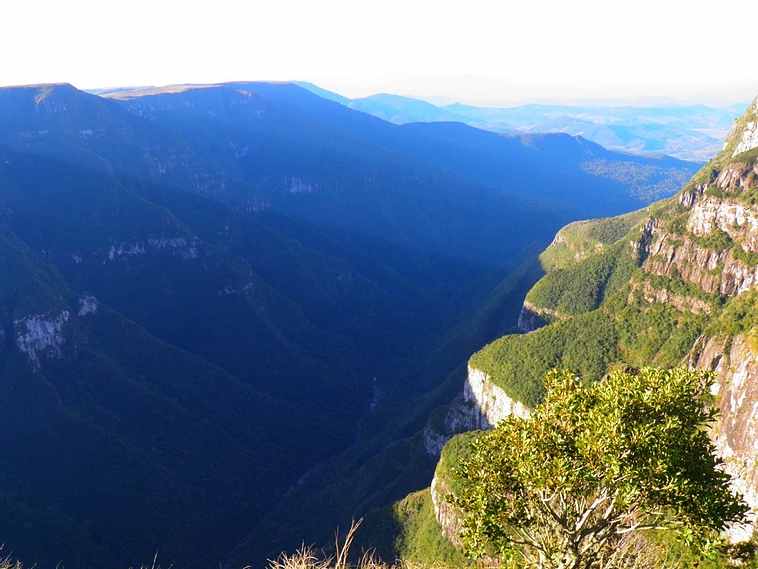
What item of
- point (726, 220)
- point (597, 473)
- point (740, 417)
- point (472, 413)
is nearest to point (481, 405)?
point (472, 413)

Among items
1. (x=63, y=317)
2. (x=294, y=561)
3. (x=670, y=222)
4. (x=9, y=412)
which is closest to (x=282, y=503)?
(x=9, y=412)

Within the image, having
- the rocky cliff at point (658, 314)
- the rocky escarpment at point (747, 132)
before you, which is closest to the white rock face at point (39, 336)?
the rocky cliff at point (658, 314)

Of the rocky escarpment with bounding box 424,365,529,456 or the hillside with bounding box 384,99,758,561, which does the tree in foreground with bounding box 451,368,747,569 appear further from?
the rocky escarpment with bounding box 424,365,529,456

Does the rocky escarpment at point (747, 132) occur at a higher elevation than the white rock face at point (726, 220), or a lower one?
higher

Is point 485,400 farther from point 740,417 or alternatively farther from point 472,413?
point 740,417

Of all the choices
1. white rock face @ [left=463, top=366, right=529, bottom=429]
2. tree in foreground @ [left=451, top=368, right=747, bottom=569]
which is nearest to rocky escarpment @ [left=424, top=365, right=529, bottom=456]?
white rock face @ [left=463, top=366, right=529, bottom=429]

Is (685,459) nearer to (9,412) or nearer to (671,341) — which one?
(671,341)

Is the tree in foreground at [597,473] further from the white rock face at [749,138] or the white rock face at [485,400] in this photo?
the white rock face at [749,138]
